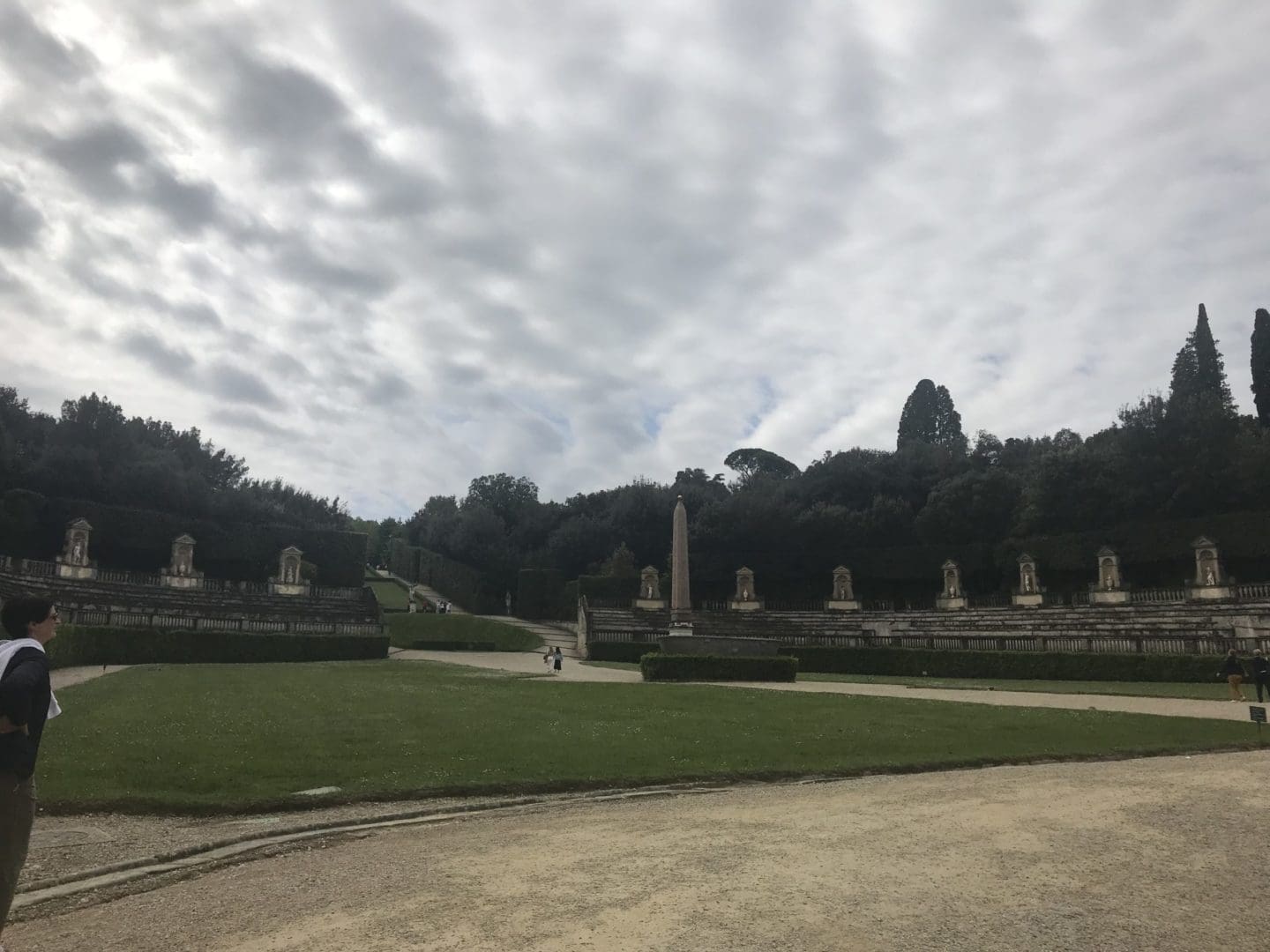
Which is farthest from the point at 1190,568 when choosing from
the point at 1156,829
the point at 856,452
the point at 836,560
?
the point at 1156,829

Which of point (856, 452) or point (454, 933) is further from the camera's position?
point (856, 452)

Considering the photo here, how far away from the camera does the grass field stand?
22562mm

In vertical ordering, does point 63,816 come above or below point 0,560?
below

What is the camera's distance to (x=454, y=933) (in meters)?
5.02

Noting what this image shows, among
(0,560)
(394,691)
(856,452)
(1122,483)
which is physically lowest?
(394,691)

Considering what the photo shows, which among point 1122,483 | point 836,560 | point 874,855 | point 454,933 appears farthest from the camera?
point 836,560

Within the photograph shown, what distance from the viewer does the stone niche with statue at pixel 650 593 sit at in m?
56.7

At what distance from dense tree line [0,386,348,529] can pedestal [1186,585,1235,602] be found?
201 feet

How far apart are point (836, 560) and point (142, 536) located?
47.5 metres

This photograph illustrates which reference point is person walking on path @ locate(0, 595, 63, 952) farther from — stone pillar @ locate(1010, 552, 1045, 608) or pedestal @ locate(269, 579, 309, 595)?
pedestal @ locate(269, 579, 309, 595)

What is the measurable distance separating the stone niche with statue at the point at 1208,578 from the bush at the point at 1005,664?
15.3 meters

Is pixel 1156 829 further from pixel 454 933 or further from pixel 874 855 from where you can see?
pixel 454 933

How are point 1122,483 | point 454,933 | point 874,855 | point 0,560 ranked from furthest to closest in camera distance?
point 1122,483 < point 0,560 < point 874,855 < point 454,933

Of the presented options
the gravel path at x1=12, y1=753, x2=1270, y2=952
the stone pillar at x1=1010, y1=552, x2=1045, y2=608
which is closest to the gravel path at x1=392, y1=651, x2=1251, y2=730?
the gravel path at x1=12, y1=753, x2=1270, y2=952
